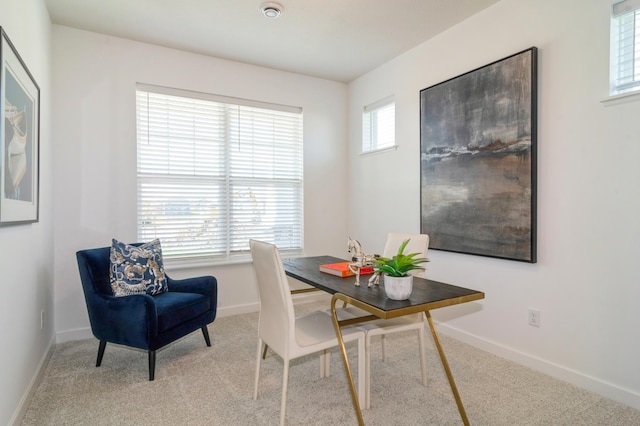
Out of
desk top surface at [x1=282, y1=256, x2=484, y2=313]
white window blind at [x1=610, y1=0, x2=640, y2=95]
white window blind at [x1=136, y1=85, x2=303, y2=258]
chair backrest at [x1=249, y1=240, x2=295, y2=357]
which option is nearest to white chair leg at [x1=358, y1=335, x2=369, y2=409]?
desk top surface at [x1=282, y1=256, x2=484, y2=313]

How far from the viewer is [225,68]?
12.3 ft

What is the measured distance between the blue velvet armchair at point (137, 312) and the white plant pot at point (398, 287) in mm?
1617

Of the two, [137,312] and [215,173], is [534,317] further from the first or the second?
[215,173]

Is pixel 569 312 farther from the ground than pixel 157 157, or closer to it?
closer to it

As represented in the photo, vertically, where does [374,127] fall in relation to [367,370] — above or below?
above

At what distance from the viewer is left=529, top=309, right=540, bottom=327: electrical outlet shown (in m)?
2.49

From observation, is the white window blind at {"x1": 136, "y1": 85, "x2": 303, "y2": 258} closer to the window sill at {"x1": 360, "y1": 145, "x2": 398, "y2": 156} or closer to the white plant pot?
the window sill at {"x1": 360, "y1": 145, "x2": 398, "y2": 156}

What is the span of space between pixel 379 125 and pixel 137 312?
10.1 ft

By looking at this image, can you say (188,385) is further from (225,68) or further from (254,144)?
(225,68)

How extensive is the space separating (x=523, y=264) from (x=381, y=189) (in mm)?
1707

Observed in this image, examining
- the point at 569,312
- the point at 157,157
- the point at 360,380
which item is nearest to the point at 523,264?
the point at 569,312

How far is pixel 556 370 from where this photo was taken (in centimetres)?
237

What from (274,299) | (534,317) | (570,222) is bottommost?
(534,317)

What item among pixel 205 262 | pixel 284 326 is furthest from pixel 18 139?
pixel 205 262
